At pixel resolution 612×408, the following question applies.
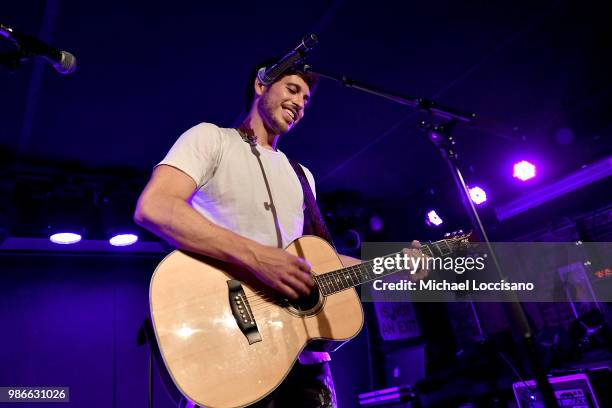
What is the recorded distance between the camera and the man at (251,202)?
1.85 meters

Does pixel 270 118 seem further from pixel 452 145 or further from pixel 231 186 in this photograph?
pixel 452 145

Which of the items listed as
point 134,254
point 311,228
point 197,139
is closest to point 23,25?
point 197,139

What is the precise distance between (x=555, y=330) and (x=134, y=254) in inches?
219

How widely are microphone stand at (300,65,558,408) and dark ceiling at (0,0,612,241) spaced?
38 cm

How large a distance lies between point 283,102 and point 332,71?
2.18 meters

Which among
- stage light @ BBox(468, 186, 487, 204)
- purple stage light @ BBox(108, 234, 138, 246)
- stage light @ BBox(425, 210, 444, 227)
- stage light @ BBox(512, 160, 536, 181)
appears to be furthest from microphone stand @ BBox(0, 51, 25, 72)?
stage light @ BBox(425, 210, 444, 227)

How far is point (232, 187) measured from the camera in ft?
7.16

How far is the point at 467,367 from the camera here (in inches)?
211

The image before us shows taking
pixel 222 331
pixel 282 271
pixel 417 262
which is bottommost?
pixel 222 331

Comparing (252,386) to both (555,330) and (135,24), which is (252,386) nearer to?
(135,24)

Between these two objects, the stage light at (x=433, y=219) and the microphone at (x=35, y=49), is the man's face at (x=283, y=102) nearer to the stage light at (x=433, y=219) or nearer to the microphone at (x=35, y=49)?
the microphone at (x=35, y=49)

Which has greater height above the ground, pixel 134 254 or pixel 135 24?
pixel 135 24

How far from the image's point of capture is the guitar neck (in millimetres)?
2139

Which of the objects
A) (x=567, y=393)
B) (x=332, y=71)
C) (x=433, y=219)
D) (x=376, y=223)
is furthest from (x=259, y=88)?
(x=376, y=223)
